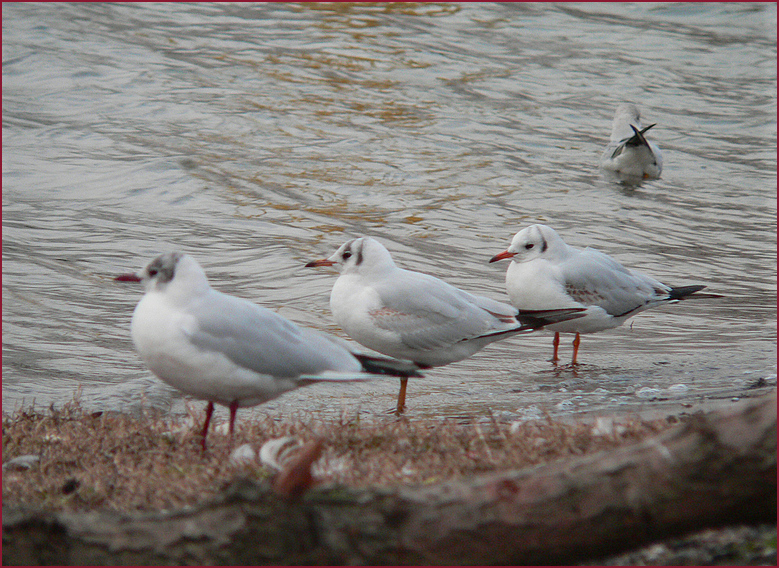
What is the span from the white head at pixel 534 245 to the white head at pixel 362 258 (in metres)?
1.39

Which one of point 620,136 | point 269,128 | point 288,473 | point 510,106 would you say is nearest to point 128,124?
point 269,128

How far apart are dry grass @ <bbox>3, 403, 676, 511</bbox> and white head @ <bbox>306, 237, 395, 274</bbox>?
1563mm

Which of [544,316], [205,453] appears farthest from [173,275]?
[544,316]

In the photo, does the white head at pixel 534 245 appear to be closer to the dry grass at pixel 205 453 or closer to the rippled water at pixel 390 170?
the rippled water at pixel 390 170

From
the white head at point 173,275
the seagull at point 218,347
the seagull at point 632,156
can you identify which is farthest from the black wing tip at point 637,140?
the white head at point 173,275

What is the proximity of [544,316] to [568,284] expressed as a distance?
0.79m

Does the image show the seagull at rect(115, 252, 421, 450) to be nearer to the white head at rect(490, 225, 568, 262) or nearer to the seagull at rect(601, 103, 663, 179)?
the white head at rect(490, 225, 568, 262)

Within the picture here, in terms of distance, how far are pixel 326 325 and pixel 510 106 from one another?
907 cm

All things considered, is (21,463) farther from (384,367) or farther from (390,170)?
(390,170)

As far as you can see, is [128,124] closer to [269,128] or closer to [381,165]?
[269,128]

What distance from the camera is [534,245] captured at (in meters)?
6.96

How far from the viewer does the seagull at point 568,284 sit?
683 centimetres

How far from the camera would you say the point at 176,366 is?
3975 mm

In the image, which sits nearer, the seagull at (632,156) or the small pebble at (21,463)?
the small pebble at (21,463)
